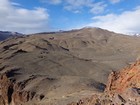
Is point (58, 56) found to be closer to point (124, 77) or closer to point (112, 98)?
point (124, 77)

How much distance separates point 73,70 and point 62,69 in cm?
360

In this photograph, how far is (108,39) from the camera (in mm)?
192250

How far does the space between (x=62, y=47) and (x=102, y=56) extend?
24.9 m

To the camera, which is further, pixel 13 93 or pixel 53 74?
pixel 53 74

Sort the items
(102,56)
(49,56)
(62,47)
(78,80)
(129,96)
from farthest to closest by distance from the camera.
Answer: (62,47)
(102,56)
(49,56)
(78,80)
(129,96)

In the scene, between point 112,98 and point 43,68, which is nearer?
point 112,98

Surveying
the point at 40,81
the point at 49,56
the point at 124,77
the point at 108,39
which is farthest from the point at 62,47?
the point at 124,77

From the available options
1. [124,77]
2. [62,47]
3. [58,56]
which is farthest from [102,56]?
[124,77]

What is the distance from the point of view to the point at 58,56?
110 metres

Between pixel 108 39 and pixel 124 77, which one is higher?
pixel 124 77

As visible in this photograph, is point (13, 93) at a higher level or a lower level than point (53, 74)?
lower

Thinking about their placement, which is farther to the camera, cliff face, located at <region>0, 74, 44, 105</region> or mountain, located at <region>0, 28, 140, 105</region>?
cliff face, located at <region>0, 74, 44, 105</region>

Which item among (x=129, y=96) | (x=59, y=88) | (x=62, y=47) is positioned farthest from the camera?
(x=62, y=47)

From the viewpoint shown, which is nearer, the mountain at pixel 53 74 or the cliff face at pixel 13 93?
the mountain at pixel 53 74
